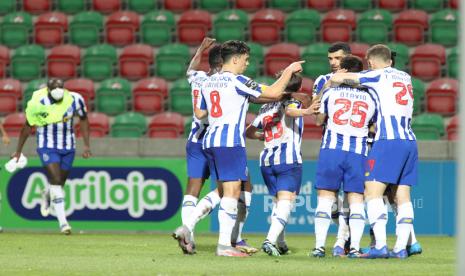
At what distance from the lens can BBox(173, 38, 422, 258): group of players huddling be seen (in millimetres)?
10016

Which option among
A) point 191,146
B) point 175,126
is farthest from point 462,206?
point 175,126

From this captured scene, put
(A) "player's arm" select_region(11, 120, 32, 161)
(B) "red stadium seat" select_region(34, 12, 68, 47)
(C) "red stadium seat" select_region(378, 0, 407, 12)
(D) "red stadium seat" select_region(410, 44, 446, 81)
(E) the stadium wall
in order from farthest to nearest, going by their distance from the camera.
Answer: (C) "red stadium seat" select_region(378, 0, 407, 12), (B) "red stadium seat" select_region(34, 12, 68, 47), (D) "red stadium seat" select_region(410, 44, 446, 81), (E) the stadium wall, (A) "player's arm" select_region(11, 120, 32, 161)

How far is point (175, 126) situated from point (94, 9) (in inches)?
176

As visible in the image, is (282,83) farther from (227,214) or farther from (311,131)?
(311,131)

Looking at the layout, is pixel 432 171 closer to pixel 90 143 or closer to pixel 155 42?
pixel 90 143

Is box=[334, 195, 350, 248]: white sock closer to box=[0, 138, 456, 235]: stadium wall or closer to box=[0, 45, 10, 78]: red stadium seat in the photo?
box=[0, 138, 456, 235]: stadium wall

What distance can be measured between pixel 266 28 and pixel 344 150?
10.3m

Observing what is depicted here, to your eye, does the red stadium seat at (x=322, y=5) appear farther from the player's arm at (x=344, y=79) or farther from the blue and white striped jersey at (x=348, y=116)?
the player's arm at (x=344, y=79)

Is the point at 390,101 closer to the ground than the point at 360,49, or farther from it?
farther from it

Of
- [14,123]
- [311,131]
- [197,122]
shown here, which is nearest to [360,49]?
[311,131]

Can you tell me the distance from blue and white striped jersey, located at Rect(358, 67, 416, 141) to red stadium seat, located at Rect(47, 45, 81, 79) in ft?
34.8

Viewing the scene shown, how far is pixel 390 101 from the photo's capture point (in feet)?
32.9

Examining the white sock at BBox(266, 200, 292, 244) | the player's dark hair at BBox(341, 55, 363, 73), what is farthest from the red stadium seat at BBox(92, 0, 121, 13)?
the player's dark hair at BBox(341, 55, 363, 73)

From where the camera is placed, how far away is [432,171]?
49.8ft
